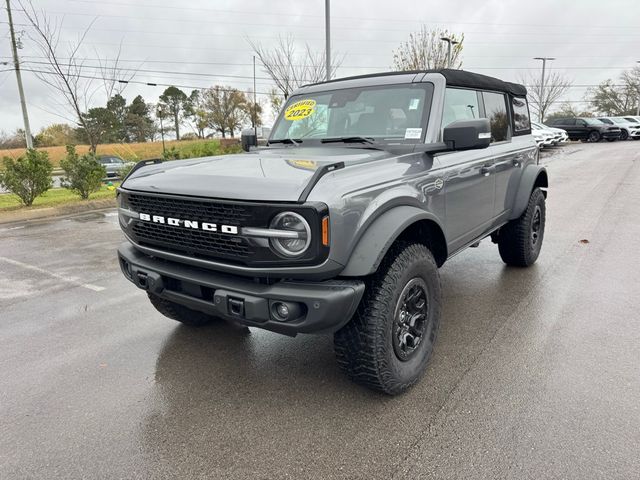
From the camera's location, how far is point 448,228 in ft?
10.8

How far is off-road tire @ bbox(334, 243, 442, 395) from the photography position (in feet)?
8.06

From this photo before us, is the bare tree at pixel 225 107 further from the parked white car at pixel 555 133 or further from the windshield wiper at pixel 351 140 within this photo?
the windshield wiper at pixel 351 140

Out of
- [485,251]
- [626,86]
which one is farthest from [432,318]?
[626,86]

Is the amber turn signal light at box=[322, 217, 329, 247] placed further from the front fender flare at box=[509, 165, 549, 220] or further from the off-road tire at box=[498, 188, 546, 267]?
the off-road tire at box=[498, 188, 546, 267]

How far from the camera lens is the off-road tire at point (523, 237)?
4.82 m

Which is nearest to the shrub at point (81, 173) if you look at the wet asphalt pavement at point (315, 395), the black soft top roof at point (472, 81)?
the wet asphalt pavement at point (315, 395)

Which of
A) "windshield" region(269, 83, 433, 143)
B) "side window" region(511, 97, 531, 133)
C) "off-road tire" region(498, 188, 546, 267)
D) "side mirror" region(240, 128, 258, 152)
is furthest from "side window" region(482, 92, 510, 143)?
"side mirror" region(240, 128, 258, 152)

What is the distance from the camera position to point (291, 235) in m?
2.19

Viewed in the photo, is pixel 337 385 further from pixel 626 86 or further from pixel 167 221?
pixel 626 86

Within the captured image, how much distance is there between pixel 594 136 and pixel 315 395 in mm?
33745

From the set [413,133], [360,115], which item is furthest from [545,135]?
[413,133]

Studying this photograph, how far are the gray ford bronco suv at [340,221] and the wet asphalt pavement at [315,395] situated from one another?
35cm

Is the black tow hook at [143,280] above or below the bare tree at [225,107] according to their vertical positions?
below

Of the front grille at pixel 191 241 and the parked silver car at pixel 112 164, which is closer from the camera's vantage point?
the front grille at pixel 191 241
